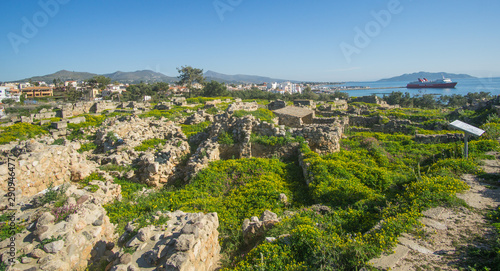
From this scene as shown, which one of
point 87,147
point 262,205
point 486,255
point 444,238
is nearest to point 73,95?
point 87,147

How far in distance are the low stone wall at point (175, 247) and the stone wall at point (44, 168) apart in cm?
457

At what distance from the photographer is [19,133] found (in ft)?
62.8

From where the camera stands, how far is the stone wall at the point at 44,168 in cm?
770

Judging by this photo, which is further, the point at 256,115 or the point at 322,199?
the point at 256,115

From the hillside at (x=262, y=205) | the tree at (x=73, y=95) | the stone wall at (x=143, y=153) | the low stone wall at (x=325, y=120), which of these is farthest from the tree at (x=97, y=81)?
the low stone wall at (x=325, y=120)

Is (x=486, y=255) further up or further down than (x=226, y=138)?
further down

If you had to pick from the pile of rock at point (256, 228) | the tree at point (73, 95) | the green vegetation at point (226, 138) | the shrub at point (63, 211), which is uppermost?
the tree at point (73, 95)

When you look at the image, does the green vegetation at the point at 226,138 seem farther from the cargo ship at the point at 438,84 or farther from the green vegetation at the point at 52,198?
the cargo ship at the point at 438,84

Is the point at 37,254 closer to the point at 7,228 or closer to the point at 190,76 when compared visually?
the point at 7,228

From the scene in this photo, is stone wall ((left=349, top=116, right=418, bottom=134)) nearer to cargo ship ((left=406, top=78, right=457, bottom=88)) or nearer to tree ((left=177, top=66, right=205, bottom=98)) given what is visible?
tree ((left=177, top=66, right=205, bottom=98))

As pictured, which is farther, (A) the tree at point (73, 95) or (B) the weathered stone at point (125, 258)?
(A) the tree at point (73, 95)

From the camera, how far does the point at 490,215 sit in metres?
5.26

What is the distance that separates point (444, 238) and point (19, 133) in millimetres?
26481

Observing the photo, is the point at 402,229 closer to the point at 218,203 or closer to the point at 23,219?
the point at 218,203
